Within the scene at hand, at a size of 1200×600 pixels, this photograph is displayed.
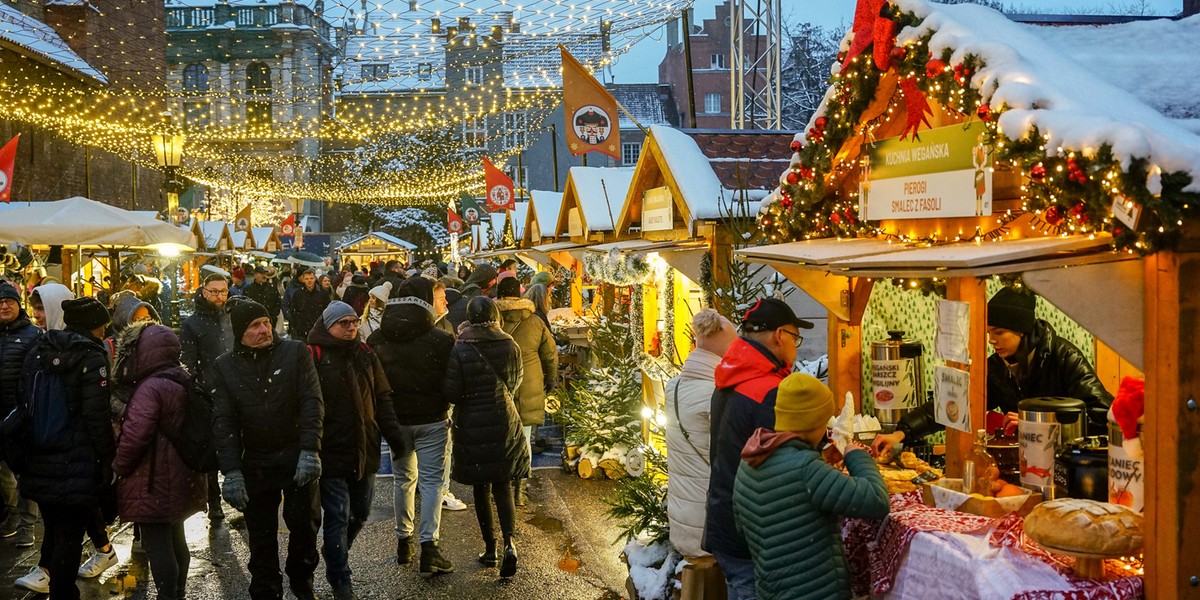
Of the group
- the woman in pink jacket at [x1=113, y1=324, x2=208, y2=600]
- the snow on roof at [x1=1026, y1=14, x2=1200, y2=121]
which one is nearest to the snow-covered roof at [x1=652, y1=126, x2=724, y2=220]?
the snow on roof at [x1=1026, y1=14, x2=1200, y2=121]

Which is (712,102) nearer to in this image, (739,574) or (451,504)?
(451,504)

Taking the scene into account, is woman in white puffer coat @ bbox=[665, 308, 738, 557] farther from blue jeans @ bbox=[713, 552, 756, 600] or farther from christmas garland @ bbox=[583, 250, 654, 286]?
christmas garland @ bbox=[583, 250, 654, 286]

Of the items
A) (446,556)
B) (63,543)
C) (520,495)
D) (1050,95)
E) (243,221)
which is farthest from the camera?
(243,221)

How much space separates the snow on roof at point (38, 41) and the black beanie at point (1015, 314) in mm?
16829

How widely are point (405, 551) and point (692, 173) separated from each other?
160 inches

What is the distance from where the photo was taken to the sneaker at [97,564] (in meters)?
7.45

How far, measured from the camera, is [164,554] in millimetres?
6082

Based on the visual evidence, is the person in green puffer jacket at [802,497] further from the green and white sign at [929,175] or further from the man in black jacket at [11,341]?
the man in black jacket at [11,341]

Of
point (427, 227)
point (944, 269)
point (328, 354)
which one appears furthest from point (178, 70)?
point (944, 269)

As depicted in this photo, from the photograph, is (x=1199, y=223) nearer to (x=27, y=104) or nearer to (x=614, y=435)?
(x=614, y=435)

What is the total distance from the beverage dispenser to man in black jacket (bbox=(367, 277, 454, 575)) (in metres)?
3.00

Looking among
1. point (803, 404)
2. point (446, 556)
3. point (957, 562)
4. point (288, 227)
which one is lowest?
point (446, 556)

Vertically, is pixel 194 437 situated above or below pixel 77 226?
below

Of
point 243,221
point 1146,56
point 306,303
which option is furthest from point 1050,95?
point 243,221
